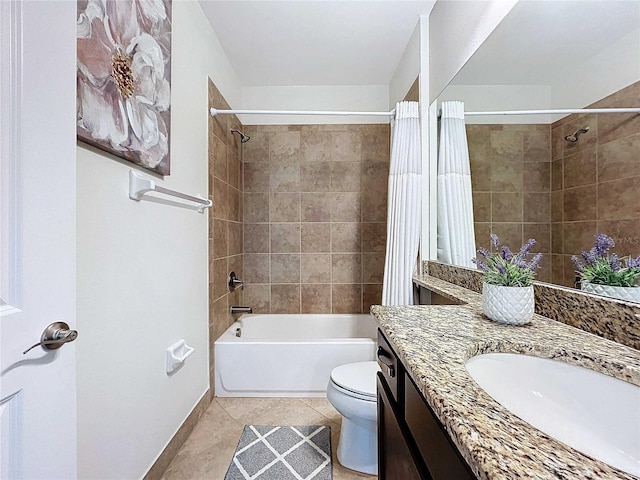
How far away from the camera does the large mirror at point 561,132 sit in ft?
2.61

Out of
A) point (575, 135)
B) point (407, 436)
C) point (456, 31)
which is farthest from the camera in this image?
point (456, 31)

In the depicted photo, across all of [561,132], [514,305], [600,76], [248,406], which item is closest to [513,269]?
[514,305]

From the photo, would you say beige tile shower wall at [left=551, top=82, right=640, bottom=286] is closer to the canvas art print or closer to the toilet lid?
the toilet lid

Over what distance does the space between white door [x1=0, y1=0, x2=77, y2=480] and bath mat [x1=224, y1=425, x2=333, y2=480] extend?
96cm

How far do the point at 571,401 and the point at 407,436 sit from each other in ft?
1.09

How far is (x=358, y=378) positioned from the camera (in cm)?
156

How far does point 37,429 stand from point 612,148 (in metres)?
1.40

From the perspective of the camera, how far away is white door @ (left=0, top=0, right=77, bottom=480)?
56 centimetres

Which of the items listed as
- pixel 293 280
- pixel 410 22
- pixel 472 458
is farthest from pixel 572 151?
pixel 293 280

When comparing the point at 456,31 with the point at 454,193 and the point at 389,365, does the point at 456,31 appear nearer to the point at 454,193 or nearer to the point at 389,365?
the point at 454,193

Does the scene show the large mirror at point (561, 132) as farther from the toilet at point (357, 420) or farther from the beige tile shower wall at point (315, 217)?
the beige tile shower wall at point (315, 217)

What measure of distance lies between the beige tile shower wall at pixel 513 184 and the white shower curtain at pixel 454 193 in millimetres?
75

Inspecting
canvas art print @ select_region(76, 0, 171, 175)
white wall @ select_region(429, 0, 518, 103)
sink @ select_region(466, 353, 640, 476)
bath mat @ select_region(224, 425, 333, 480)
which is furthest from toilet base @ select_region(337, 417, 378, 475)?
white wall @ select_region(429, 0, 518, 103)

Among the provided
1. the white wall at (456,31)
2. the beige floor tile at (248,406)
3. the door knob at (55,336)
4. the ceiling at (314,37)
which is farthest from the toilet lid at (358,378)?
the ceiling at (314,37)
